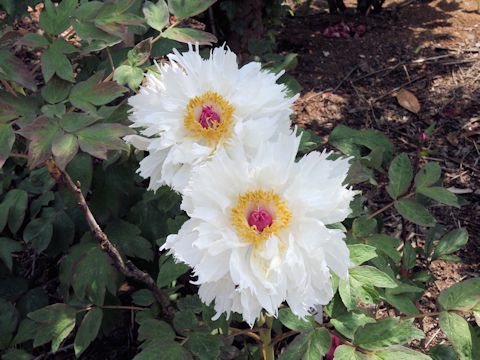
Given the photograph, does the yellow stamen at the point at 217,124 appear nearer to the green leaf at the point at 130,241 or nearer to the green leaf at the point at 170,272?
the green leaf at the point at 170,272

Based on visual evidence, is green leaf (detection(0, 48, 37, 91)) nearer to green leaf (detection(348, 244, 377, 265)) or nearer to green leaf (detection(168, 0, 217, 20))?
green leaf (detection(168, 0, 217, 20))

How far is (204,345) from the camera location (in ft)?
4.50

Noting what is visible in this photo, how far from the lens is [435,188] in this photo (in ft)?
5.65

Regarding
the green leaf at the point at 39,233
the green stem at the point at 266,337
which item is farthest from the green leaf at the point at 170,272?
the green leaf at the point at 39,233

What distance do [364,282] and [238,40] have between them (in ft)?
7.99

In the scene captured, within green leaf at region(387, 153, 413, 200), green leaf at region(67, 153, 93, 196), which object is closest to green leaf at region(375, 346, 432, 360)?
green leaf at region(387, 153, 413, 200)

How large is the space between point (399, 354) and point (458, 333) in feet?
0.62

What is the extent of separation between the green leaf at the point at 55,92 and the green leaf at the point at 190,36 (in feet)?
1.05

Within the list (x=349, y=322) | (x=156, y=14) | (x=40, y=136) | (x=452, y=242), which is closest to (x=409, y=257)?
(x=452, y=242)

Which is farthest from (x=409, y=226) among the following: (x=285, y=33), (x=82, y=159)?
(x=285, y=33)

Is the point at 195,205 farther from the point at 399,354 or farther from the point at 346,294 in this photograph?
the point at 399,354

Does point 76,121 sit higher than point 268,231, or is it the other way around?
point 76,121

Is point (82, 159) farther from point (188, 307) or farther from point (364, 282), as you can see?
point (364, 282)

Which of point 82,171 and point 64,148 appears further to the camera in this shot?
point 82,171
